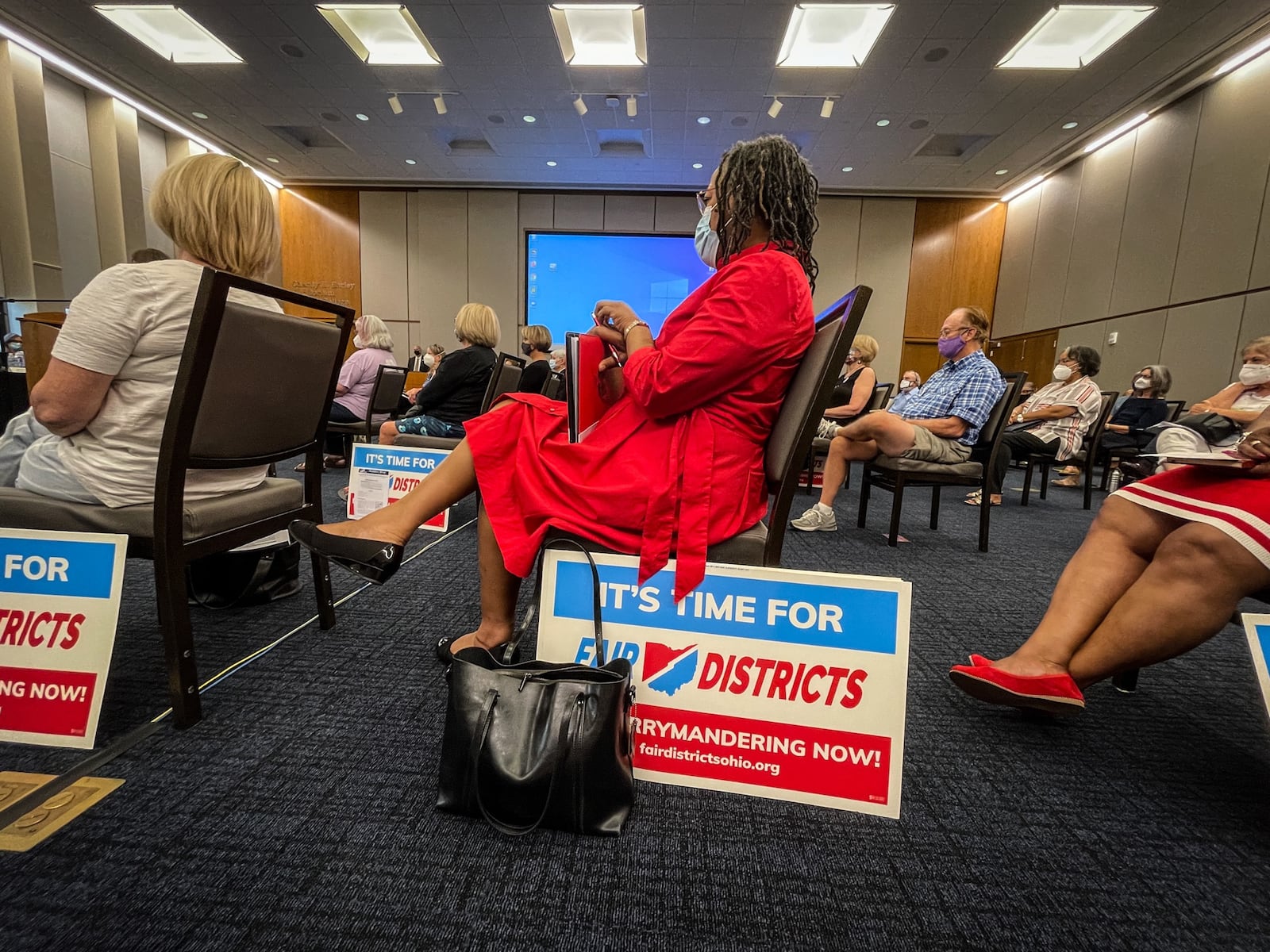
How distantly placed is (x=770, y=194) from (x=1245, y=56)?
6.76 metres

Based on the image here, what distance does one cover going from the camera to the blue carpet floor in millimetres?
696

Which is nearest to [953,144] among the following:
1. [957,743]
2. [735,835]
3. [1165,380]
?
[1165,380]

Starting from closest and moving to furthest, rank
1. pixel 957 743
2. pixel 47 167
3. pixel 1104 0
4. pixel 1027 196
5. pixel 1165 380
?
1. pixel 957 743
2. pixel 1104 0
3. pixel 1165 380
4. pixel 47 167
5. pixel 1027 196

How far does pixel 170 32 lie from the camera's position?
528cm

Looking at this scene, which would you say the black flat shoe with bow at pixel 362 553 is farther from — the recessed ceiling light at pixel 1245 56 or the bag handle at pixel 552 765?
the recessed ceiling light at pixel 1245 56

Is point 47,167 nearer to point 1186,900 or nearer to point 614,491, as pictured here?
point 614,491

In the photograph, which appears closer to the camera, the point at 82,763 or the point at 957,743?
the point at 82,763

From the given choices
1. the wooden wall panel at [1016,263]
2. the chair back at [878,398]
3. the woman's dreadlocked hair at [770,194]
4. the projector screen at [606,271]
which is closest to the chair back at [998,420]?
the chair back at [878,398]

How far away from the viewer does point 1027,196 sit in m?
7.81

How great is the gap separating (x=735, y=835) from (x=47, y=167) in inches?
351

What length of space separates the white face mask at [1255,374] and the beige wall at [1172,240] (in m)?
1.50

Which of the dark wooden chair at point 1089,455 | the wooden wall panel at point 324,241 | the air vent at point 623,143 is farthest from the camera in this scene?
the wooden wall panel at point 324,241

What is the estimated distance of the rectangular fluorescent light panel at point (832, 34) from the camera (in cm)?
456

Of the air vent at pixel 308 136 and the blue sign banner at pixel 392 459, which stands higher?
the air vent at pixel 308 136
